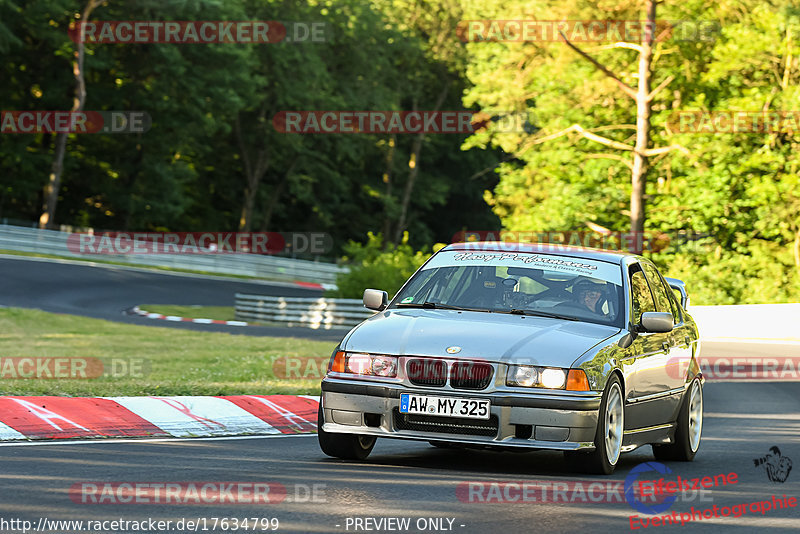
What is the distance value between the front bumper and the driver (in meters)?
1.21

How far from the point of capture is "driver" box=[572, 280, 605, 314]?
9.69 meters

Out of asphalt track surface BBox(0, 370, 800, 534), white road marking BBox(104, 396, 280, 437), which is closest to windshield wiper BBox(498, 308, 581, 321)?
asphalt track surface BBox(0, 370, 800, 534)

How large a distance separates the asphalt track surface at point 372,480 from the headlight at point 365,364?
26.2 inches

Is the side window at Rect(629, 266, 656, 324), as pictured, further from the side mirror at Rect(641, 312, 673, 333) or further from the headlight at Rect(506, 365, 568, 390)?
the headlight at Rect(506, 365, 568, 390)

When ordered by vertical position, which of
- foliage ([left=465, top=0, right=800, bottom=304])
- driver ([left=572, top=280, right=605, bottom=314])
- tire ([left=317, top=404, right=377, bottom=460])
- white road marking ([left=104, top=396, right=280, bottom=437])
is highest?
foliage ([left=465, top=0, right=800, bottom=304])

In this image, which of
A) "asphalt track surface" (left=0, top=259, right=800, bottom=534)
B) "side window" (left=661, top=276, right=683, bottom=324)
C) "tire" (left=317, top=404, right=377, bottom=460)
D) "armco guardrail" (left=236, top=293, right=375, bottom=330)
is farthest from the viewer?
"armco guardrail" (left=236, top=293, right=375, bottom=330)

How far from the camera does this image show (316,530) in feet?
21.0

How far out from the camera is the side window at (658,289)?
10.8m

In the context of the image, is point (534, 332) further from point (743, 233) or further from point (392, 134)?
point (392, 134)

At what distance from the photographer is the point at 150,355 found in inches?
841

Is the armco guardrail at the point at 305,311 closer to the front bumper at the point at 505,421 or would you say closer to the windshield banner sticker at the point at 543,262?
the windshield banner sticker at the point at 543,262

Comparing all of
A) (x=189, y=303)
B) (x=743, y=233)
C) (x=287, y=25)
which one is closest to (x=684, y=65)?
(x=743, y=233)

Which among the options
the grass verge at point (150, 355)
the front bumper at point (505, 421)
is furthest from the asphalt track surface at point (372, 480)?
the grass verge at point (150, 355)

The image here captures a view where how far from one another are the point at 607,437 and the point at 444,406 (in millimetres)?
1192
